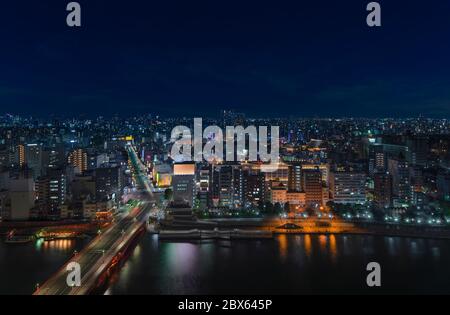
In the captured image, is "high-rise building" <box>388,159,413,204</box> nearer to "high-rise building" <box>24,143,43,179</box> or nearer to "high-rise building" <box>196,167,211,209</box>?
"high-rise building" <box>196,167,211,209</box>

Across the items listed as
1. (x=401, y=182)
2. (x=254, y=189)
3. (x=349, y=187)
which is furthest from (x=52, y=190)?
(x=401, y=182)

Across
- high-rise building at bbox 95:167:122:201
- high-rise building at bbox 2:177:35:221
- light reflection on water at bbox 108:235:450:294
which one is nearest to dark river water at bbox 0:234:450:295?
light reflection on water at bbox 108:235:450:294

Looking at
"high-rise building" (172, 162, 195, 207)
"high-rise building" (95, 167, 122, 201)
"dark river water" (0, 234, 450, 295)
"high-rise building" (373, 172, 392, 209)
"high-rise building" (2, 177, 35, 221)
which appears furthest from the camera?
"high-rise building" (95, 167, 122, 201)

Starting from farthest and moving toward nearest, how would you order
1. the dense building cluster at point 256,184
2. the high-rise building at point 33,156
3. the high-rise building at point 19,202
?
the high-rise building at point 33,156 < the dense building cluster at point 256,184 < the high-rise building at point 19,202

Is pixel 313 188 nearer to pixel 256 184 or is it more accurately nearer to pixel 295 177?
pixel 295 177

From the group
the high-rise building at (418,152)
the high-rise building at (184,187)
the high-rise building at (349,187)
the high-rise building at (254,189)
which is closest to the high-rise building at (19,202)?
the high-rise building at (184,187)

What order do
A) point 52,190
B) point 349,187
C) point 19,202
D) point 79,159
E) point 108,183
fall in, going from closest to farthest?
1. point 19,202
2. point 52,190
3. point 349,187
4. point 108,183
5. point 79,159

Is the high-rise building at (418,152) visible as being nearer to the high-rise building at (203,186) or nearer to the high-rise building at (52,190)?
the high-rise building at (203,186)
